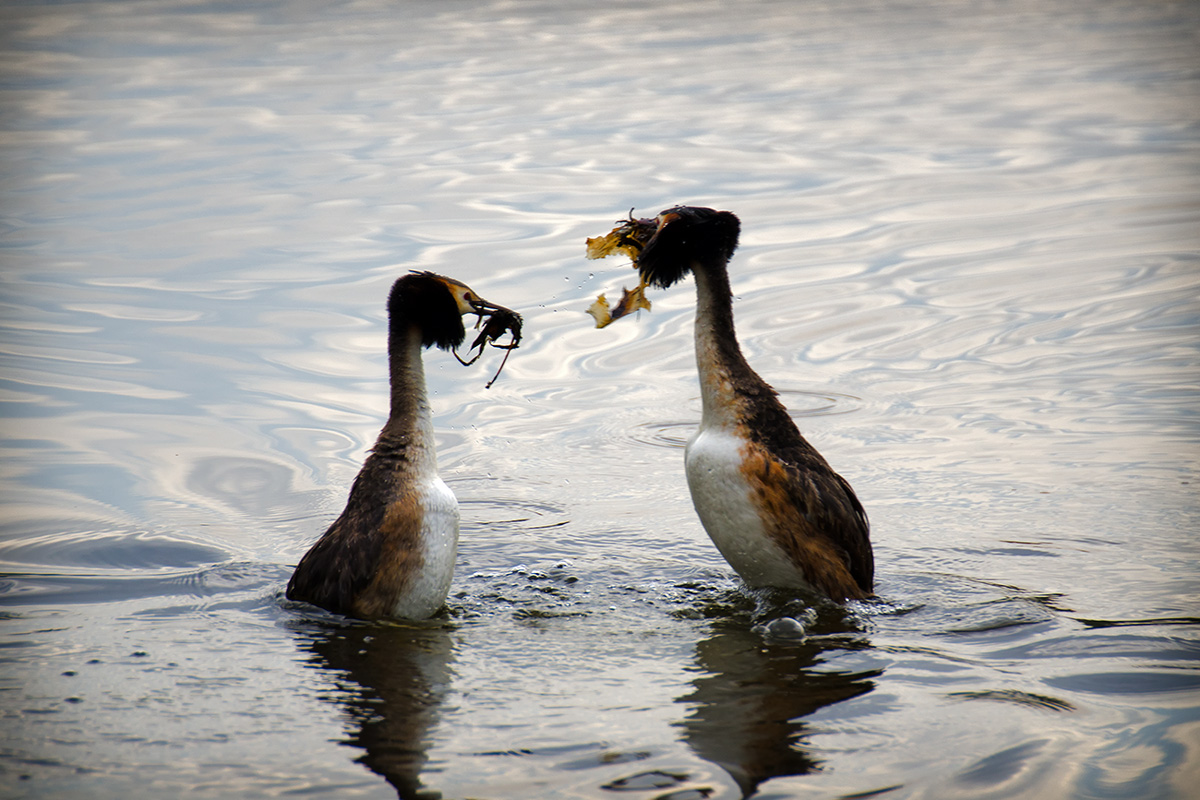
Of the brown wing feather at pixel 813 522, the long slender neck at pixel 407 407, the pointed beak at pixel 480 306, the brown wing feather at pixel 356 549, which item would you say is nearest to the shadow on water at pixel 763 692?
the brown wing feather at pixel 813 522

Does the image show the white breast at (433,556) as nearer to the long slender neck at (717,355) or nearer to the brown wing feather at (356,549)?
the brown wing feather at (356,549)

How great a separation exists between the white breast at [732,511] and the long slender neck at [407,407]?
4.91ft

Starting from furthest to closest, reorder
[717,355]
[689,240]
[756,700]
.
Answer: [689,240]
[717,355]
[756,700]

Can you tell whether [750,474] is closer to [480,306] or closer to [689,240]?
[689,240]

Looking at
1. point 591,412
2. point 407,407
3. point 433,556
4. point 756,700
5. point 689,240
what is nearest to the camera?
point 756,700

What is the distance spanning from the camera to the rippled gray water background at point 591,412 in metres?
5.68

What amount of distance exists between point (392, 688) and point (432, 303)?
224cm

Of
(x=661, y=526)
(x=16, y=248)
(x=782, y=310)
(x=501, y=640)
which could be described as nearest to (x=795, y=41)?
(x=782, y=310)

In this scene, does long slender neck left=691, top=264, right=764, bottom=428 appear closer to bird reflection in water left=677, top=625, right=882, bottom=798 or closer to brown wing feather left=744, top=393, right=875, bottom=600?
brown wing feather left=744, top=393, right=875, bottom=600

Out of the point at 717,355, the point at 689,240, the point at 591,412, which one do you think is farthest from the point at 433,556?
the point at 591,412

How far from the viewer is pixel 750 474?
724 cm

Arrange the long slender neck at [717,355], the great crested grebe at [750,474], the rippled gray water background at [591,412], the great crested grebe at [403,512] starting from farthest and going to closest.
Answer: the long slender neck at [717,355], the great crested grebe at [750,474], the great crested grebe at [403,512], the rippled gray water background at [591,412]

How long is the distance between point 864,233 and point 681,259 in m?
8.37

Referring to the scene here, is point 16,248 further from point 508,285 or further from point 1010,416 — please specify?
point 1010,416
